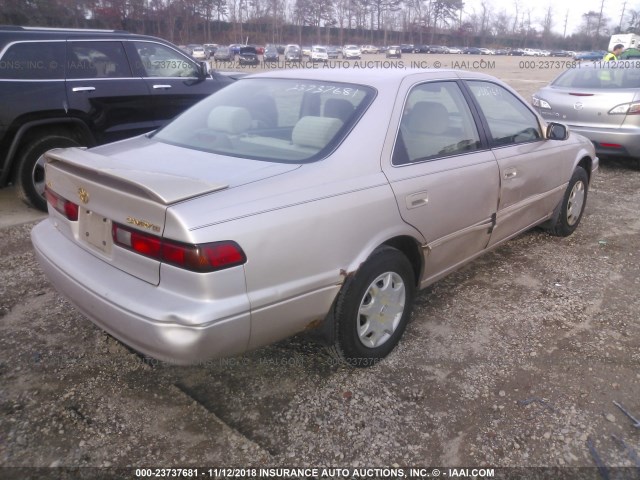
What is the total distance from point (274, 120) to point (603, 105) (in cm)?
606

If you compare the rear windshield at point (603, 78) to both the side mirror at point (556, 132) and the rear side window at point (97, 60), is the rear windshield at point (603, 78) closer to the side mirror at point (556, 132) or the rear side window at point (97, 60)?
the side mirror at point (556, 132)

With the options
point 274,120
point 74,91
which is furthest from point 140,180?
point 74,91

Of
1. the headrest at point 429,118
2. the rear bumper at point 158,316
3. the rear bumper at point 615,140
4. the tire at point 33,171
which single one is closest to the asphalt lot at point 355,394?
the rear bumper at point 158,316

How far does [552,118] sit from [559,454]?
663 centimetres

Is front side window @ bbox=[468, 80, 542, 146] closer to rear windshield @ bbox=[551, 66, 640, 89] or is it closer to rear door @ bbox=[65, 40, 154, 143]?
rear door @ bbox=[65, 40, 154, 143]

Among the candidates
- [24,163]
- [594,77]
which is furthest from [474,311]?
[594,77]

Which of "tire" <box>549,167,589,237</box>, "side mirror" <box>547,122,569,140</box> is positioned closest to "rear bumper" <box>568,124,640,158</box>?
"tire" <box>549,167,589,237</box>

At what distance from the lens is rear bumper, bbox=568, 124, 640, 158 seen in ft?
23.2

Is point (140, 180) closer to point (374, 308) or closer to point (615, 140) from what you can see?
point (374, 308)

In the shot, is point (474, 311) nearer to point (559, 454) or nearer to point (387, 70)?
point (559, 454)

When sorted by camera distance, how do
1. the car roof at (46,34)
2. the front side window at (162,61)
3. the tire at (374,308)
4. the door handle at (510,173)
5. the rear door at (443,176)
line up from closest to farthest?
1. the tire at (374,308)
2. the rear door at (443,176)
3. the door handle at (510,173)
4. the car roof at (46,34)
5. the front side window at (162,61)

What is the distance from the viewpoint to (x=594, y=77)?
7984 millimetres

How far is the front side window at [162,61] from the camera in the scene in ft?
20.5

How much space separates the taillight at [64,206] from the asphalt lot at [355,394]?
851mm
